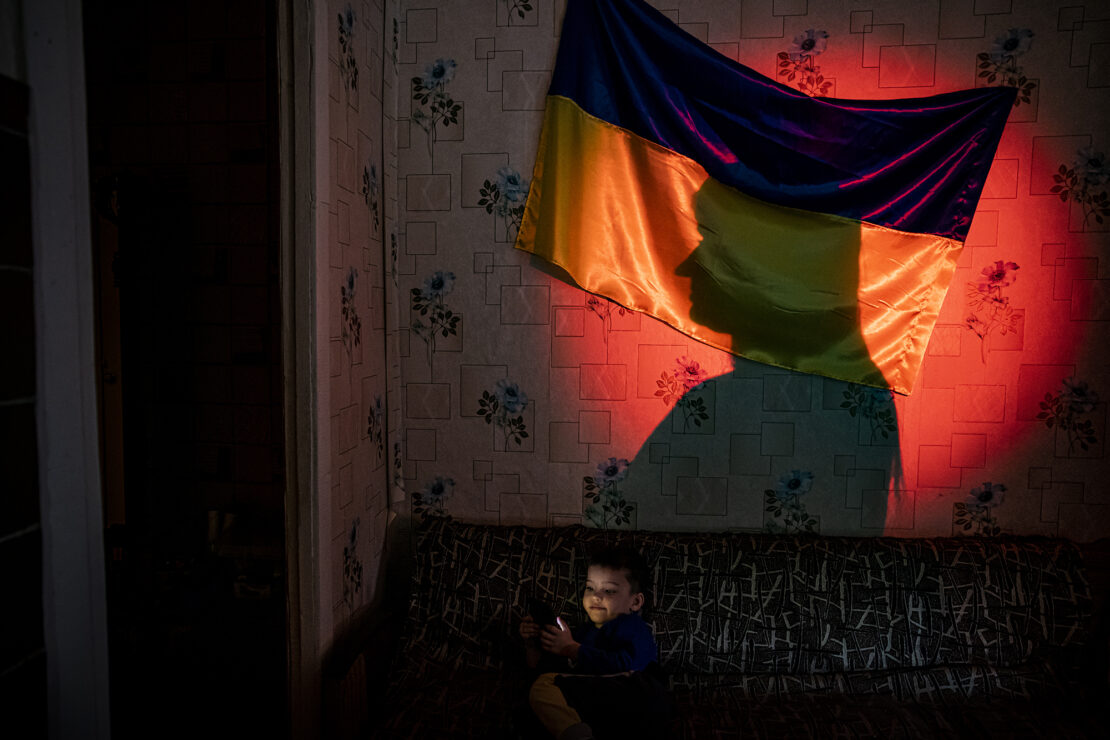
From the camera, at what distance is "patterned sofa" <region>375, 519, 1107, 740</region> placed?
5.81 feet

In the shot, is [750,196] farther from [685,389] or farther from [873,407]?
[873,407]

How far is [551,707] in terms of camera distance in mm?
1538

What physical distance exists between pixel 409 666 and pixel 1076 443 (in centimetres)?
222

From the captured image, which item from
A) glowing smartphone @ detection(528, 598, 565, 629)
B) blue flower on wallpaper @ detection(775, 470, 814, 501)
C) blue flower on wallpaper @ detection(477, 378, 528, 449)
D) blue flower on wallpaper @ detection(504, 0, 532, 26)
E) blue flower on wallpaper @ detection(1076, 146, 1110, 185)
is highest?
blue flower on wallpaper @ detection(504, 0, 532, 26)

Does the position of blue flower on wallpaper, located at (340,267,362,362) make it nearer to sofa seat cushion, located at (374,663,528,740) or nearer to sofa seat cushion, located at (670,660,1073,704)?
sofa seat cushion, located at (374,663,528,740)

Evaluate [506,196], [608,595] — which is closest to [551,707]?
[608,595]

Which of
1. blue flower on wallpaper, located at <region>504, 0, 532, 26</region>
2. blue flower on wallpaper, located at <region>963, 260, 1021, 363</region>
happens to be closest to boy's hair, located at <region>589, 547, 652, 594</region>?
blue flower on wallpaper, located at <region>963, 260, 1021, 363</region>

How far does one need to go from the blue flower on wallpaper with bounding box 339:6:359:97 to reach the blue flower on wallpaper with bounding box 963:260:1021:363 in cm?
199

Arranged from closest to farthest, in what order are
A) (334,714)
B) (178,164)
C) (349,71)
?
(334,714) < (349,71) < (178,164)

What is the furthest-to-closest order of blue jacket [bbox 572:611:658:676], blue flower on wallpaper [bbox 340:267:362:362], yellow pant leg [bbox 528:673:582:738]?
blue flower on wallpaper [bbox 340:267:362:362] → blue jacket [bbox 572:611:658:676] → yellow pant leg [bbox 528:673:582:738]

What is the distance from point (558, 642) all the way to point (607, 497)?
1.96ft

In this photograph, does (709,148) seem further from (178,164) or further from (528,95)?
(178,164)

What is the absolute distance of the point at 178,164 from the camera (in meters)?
2.38

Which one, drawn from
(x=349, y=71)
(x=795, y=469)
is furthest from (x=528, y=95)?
(x=795, y=469)
